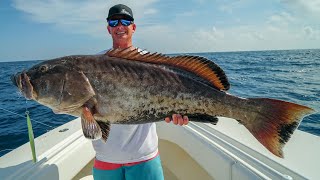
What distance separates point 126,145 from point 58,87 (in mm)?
1281

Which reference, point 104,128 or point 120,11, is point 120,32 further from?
point 104,128

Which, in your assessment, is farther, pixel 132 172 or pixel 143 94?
pixel 132 172

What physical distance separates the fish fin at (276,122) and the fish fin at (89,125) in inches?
55.1

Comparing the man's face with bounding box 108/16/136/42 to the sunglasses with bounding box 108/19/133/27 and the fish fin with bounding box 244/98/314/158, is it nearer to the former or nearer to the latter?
the sunglasses with bounding box 108/19/133/27

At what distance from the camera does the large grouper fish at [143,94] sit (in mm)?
2553

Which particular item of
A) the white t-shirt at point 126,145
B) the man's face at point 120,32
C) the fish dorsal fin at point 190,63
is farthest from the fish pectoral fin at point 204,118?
the man's face at point 120,32

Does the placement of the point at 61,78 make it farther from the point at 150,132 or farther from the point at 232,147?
the point at 232,147

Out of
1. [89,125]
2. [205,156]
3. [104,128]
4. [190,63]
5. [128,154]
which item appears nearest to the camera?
[89,125]

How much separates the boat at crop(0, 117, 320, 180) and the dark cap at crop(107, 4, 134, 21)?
2340 millimetres

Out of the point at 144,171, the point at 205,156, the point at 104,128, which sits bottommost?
the point at 205,156

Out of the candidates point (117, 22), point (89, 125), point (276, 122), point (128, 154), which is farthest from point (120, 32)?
point (276, 122)

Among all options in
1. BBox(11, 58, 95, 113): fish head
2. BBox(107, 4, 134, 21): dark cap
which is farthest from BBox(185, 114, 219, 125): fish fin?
BBox(107, 4, 134, 21): dark cap

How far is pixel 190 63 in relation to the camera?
2.76 m

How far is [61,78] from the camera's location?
2600mm
